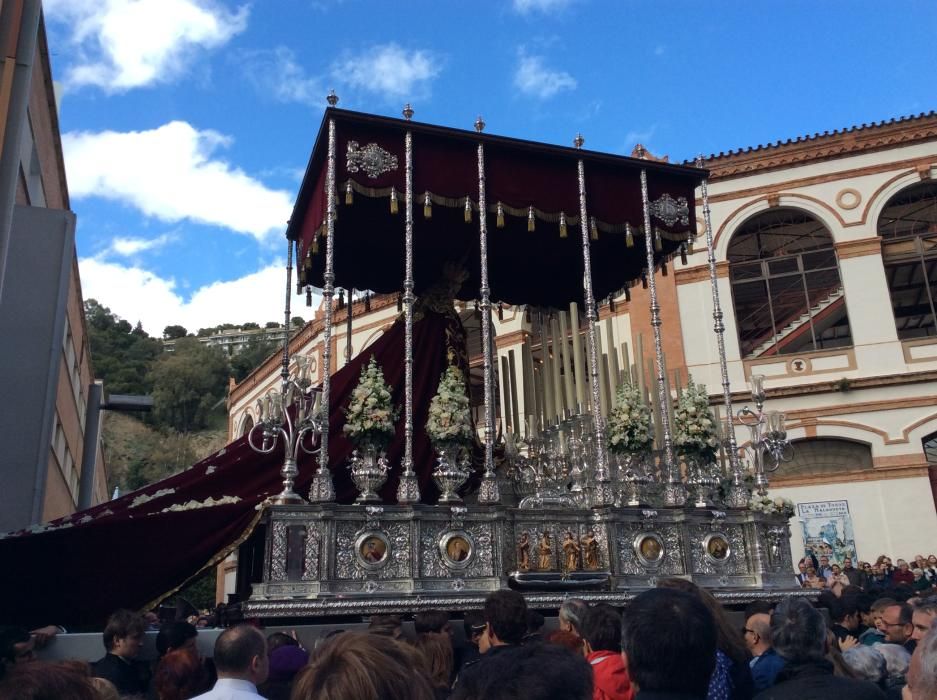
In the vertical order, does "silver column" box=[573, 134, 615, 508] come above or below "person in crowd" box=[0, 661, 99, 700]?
above

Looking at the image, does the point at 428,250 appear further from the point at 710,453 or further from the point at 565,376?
the point at 710,453

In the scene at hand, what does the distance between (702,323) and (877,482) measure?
5.11 metres

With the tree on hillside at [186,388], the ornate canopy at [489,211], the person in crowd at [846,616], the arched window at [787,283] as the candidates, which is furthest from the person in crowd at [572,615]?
the tree on hillside at [186,388]

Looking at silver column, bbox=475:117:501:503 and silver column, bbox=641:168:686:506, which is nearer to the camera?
silver column, bbox=475:117:501:503

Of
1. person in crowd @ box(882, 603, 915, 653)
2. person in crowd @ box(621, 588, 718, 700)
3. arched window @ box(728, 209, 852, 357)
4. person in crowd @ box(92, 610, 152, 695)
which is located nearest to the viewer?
person in crowd @ box(621, 588, 718, 700)

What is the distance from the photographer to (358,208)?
Answer: 10148 millimetres

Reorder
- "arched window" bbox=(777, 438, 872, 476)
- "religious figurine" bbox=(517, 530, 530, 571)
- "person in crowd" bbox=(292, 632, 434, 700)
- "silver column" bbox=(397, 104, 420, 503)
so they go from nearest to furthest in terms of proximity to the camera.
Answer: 1. "person in crowd" bbox=(292, 632, 434, 700)
2. "silver column" bbox=(397, 104, 420, 503)
3. "religious figurine" bbox=(517, 530, 530, 571)
4. "arched window" bbox=(777, 438, 872, 476)

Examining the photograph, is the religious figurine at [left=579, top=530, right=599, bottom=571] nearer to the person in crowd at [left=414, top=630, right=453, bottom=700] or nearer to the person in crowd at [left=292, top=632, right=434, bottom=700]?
the person in crowd at [left=414, top=630, right=453, bottom=700]

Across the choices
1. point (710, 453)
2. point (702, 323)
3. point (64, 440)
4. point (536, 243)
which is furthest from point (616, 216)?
point (64, 440)

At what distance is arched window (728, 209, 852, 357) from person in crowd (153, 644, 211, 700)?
57.7 ft

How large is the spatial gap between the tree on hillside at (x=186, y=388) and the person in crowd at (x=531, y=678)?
54.4 m

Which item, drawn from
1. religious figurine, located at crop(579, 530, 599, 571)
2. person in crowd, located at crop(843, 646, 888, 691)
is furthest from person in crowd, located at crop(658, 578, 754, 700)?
religious figurine, located at crop(579, 530, 599, 571)

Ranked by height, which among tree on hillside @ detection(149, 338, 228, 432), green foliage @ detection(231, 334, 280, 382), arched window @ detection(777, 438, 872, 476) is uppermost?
green foliage @ detection(231, 334, 280, 382)

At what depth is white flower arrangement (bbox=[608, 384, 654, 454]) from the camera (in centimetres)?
945
